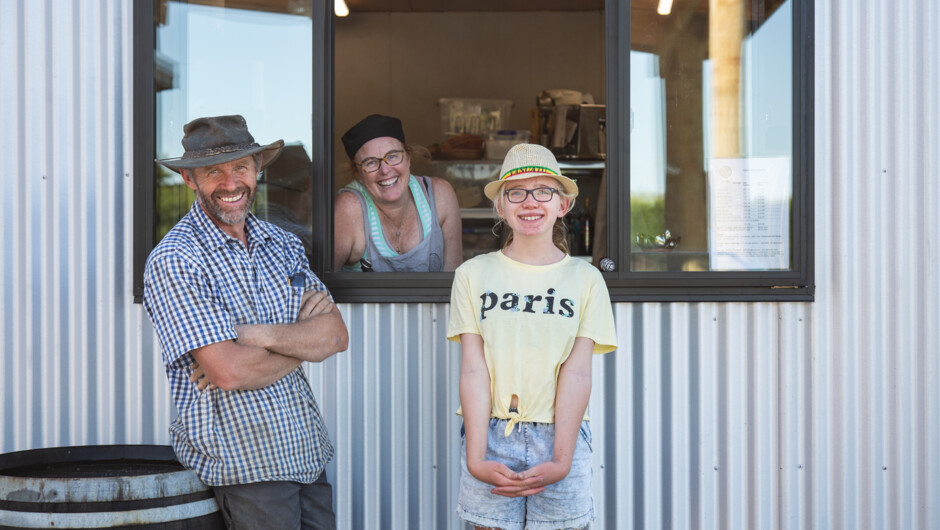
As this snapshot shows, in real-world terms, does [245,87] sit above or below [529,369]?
above

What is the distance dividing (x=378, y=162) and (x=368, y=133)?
0.14 m

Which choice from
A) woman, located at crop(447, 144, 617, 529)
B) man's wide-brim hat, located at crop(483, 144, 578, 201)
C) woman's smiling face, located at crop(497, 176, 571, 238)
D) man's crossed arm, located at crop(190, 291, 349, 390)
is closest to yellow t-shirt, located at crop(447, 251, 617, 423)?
woman, located at crop(447, 144, 617, 529)

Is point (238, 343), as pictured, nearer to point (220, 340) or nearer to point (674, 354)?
point (220, 340)

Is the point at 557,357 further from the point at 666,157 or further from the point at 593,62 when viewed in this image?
the point at 593,62

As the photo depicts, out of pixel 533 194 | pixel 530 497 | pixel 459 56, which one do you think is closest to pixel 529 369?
pixel 530 497

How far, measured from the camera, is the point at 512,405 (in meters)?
2.30

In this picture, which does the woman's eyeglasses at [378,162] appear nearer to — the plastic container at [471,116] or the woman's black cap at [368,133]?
the woman's black cap at [368,133]

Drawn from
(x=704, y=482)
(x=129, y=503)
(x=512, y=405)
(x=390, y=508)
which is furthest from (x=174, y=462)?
(x=704, y=482)

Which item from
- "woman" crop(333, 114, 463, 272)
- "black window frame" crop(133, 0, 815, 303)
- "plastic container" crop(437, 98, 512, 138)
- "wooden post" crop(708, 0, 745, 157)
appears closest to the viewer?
"black window frame" crop(133, 0, 815, 303)

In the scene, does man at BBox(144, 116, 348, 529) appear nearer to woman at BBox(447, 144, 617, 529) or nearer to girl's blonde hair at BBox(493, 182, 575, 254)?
woman at BBox(447, 144, 617, 529)

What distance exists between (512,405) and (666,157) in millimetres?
1264

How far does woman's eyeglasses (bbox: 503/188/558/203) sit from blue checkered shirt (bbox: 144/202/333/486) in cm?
70

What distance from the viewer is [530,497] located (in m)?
2.32

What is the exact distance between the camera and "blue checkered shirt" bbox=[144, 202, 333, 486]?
7.23ft
